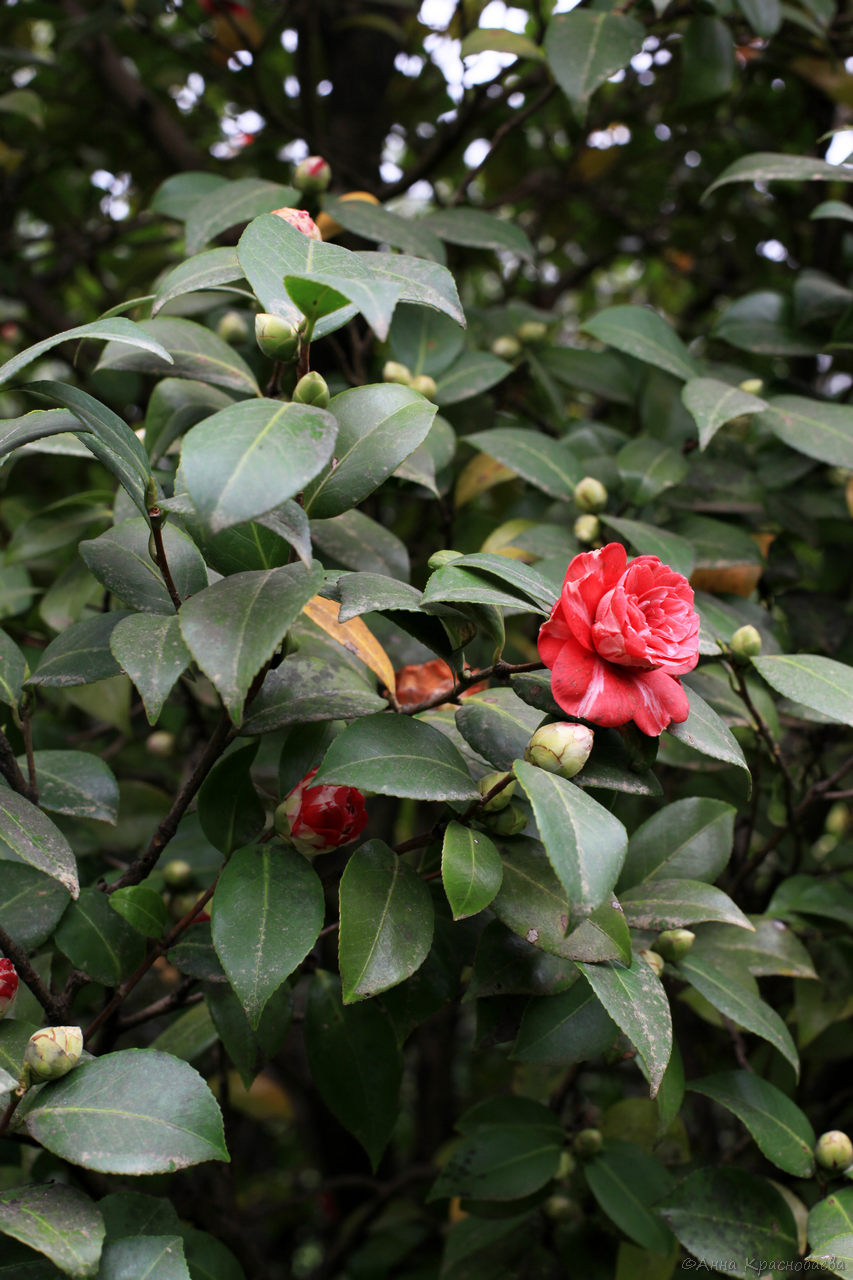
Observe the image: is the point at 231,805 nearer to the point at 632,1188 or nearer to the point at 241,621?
the point at 241,621

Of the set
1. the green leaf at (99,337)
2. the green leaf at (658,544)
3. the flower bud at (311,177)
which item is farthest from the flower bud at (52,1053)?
the flower bud at (311,177)

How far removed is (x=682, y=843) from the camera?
0.77 metres

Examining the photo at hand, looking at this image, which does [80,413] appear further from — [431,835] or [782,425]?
[782,425]

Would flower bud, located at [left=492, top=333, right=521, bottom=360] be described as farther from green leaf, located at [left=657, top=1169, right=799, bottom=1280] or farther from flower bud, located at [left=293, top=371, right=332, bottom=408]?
green leaf, located at [left=657, top=1169, right=799, bottom=1280]

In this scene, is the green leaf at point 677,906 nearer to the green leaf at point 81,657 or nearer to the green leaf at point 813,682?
the green leaf at point 813,682

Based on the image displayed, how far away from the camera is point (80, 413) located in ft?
1.75

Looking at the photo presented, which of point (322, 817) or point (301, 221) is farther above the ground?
point (301, 221)

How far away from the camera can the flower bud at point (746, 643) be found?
73cm

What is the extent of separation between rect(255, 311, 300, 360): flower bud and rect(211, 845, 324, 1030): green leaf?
0.31 m

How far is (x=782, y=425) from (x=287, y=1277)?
1.26m

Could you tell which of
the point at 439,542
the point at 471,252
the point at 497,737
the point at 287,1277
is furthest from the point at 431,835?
the point at 471,252

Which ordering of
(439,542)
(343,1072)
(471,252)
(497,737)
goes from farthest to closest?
(471,252)
(439,542)
(343,1072)
(497,737)

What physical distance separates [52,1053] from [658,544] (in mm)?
588

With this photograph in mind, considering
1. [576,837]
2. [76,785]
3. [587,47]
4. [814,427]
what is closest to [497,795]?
[576,837]
